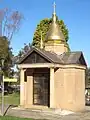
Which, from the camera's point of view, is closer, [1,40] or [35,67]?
[35,67]

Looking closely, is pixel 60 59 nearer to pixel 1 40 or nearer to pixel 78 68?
pixel 78 68

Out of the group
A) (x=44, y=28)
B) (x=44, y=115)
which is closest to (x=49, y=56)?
(x=44, y=115)

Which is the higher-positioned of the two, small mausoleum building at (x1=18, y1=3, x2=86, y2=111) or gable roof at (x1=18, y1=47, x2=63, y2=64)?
gable roof at (x1=18, y1=47, x2=63, y2=64)

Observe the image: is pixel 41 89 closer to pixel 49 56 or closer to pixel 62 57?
pixel 49 56

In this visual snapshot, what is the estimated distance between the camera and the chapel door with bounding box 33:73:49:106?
27.0 metres

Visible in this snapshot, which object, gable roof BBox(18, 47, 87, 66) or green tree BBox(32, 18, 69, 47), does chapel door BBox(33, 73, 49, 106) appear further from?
green tree BBox(32, 18, 69, 47)

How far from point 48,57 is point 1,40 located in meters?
20.6

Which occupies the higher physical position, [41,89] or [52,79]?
[52,79]

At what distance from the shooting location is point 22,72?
27.7 m

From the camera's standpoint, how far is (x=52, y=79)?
25.9 meters

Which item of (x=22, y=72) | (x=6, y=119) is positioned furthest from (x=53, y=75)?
(x=6, y=119)

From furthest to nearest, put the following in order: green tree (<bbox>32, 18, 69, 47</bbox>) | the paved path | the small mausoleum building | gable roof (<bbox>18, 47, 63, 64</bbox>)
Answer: green tree (<bbox>32, 18, 69, 47</bbox>)
the small mausoleum building
gable roof (<bbox>18, 47, 63, 64</bbox>)
the paved path

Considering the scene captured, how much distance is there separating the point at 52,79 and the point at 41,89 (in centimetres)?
195

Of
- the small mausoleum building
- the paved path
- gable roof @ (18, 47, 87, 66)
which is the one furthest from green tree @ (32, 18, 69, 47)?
the paved path
